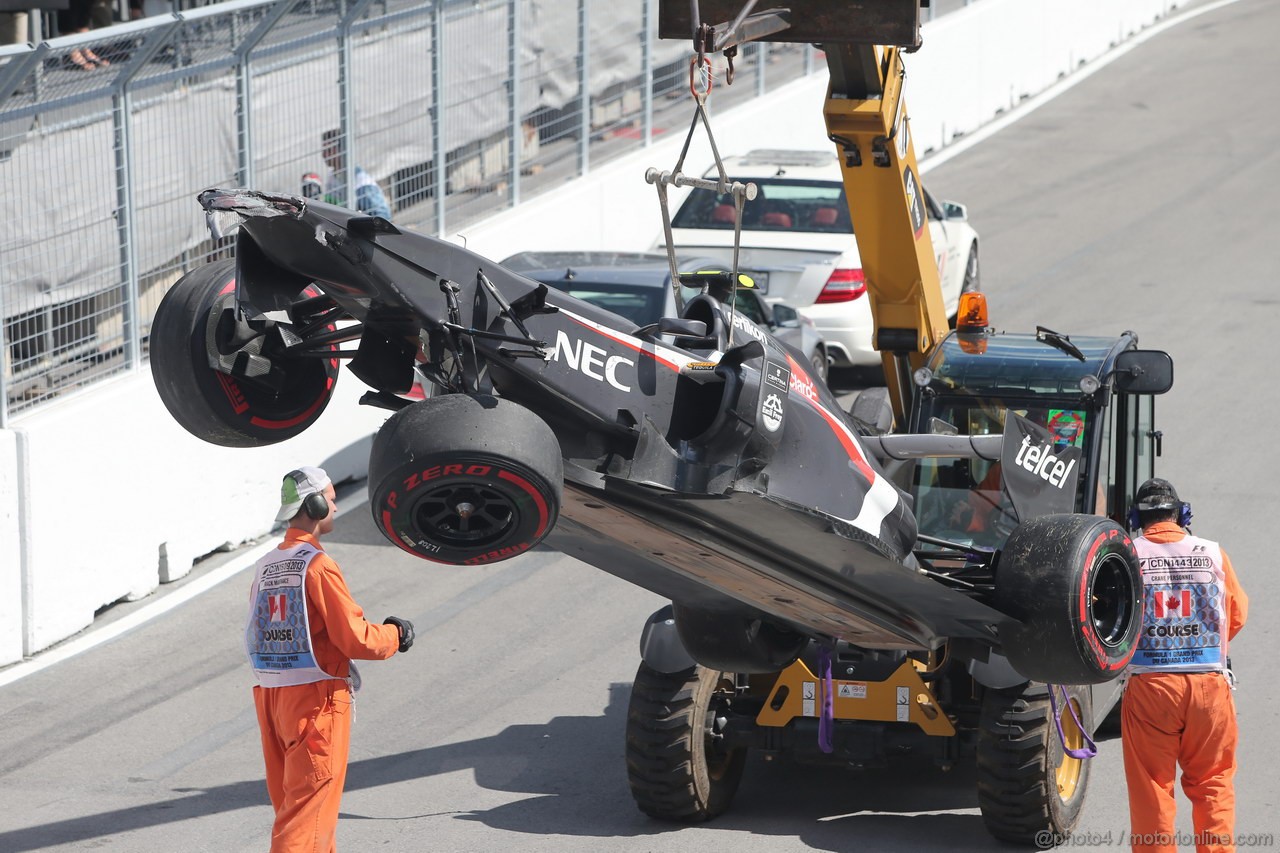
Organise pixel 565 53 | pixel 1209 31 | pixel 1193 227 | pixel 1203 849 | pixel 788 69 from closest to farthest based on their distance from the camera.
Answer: pixel 1203 849
pixel 565 53
pixel 1193 227
pixel 788 69
pixel 1209 31

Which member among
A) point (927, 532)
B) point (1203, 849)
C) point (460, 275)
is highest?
point (460, 275)

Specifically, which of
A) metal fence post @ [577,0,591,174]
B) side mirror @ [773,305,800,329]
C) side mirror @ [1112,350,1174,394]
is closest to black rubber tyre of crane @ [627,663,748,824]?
side mirror @ [1112,350,1174,394]

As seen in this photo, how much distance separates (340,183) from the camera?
1455cm

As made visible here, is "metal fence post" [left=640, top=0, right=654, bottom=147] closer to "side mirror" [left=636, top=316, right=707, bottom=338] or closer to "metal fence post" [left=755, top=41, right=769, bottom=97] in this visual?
"metal fence post" [left=755, top=41, right=769, bottom=97]

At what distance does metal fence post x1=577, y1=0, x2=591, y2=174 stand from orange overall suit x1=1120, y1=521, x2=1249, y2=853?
40.4ft

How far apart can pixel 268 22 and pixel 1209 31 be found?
25.6 meters

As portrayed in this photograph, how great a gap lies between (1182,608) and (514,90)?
→ 11205mm

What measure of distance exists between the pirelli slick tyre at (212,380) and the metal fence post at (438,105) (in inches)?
412

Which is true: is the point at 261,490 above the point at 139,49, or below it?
below

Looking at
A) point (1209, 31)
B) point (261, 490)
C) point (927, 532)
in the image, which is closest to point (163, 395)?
point (927, 532)

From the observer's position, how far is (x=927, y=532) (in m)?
8.38

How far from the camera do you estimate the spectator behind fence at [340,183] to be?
14336 mm

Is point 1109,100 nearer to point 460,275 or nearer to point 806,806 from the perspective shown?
point 806,806

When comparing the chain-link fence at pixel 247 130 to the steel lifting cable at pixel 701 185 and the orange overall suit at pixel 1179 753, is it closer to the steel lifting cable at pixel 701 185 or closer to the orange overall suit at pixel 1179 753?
the steel lifting cable at pixel 701 185
